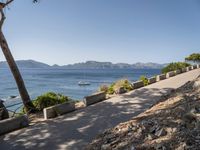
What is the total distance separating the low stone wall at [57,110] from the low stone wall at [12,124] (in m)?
1.06

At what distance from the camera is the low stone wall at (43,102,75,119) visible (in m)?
10.6

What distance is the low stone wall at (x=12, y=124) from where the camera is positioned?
8938mm

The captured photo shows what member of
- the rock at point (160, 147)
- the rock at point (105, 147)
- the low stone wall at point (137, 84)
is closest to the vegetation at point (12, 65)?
the low stone wall at point (137, 84)

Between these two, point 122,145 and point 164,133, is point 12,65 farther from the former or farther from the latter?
point 164,133

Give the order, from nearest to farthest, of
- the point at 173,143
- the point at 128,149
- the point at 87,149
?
1. the point at 173,143
2. the point at 128,149
3. the point at 87,149

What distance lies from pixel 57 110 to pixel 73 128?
230 cm

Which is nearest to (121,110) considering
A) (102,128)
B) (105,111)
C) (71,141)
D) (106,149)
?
(105,111)

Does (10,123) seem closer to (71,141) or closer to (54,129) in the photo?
Result: (54,129)

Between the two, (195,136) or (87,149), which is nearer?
(195,136)

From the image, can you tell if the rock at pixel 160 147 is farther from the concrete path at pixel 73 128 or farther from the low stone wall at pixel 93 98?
the low stone wall at pixel 93 98

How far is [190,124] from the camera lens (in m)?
5.25

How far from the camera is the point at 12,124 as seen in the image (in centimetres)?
921

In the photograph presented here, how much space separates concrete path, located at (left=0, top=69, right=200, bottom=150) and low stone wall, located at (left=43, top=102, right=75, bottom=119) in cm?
37

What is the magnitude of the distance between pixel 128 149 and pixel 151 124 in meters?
0.98
